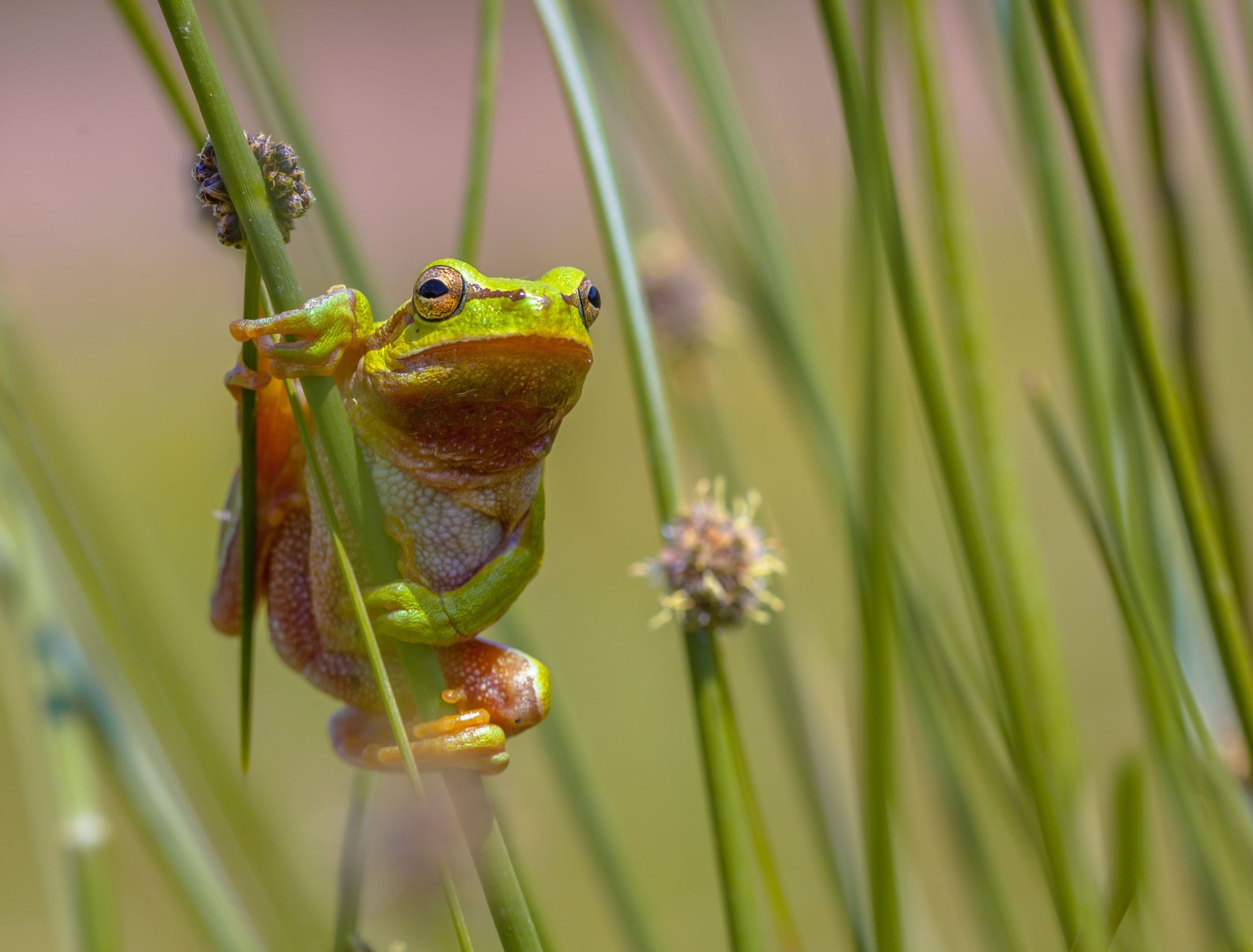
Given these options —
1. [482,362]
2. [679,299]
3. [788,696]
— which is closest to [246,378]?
[482,362]

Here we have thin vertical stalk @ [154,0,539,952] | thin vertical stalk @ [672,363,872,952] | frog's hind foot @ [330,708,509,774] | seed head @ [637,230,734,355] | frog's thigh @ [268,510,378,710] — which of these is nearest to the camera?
thin vertical stalk @ [154,0,539,952]

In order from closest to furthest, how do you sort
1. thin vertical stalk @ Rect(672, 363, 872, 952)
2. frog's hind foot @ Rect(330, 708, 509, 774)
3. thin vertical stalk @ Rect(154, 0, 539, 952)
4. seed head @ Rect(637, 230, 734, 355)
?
thin vertical stalk @ Rect(154, 0, 539, 952)
frog's hind foot @ Rect(330, 708, 509, 774)
thin vertical stalk @ Rect(672, 363, 872, 952)
seed head @ Rect(637, 230, 734, 355)

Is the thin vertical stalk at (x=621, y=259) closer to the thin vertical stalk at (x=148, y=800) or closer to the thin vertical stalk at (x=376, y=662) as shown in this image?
the thin vertical stalk at (x=376, y=662)

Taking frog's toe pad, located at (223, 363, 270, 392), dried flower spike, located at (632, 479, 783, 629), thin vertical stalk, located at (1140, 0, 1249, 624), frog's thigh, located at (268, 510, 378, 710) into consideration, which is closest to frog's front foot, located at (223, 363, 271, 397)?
frog's toe pad, located at (223, 363, 270, 392)

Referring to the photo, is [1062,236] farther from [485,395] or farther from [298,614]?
[298,614]

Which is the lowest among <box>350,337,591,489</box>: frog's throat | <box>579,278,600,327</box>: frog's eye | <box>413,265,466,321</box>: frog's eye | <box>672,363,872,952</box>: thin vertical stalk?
<box>672,363,872,952</box>: thin vertical stalk

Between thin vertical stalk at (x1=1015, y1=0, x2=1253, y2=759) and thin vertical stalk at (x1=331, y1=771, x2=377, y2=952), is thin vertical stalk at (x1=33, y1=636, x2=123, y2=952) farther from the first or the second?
thin vertical stalk at (x1=1015, y1=0, x2=1253, y2=759)

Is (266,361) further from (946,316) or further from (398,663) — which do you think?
(946,316)

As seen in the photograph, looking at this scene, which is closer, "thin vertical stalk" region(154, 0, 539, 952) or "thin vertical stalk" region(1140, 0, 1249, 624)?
"thin vertical stalk" region(154, 0, 539, 952)

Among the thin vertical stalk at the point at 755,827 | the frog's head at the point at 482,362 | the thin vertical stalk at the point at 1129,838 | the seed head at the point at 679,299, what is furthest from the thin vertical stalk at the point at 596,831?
the seed head at the point at 679,299

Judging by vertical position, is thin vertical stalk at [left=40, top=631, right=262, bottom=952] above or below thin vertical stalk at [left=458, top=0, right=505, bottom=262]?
below
